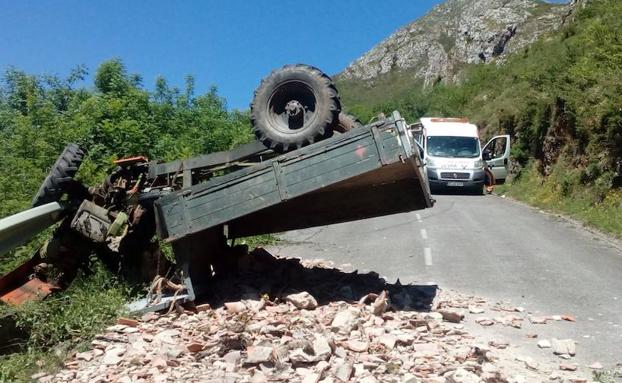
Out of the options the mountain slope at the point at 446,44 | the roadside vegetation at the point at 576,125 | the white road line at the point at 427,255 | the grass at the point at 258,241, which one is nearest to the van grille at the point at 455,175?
the roadside vegetation at the point at 576,125

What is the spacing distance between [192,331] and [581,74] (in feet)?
53.2

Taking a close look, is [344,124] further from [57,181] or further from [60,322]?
[60,322]

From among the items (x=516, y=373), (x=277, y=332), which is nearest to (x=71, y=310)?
(x=277, y=332)

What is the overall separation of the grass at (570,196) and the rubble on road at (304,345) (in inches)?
322

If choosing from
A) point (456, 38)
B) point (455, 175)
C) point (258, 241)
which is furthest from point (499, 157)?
point (456, 38)

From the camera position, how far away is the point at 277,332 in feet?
18.0

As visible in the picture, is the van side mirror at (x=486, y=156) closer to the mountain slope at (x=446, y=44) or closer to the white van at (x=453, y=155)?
the white van at (x=453, y=155)

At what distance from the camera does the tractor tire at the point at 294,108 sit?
21.7 ft

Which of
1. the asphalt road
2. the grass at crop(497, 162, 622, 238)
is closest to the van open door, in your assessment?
the grass at crop(497, 162, 622, 238)

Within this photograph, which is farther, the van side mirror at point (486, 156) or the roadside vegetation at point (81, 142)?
the van side mirror at point (486, 156)

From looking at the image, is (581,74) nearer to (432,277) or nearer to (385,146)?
(432,277)

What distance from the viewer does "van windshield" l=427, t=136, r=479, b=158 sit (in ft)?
75.9

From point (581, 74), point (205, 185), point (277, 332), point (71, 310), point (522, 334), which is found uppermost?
point (581, 74)

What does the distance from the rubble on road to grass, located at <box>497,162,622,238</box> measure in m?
8.18
